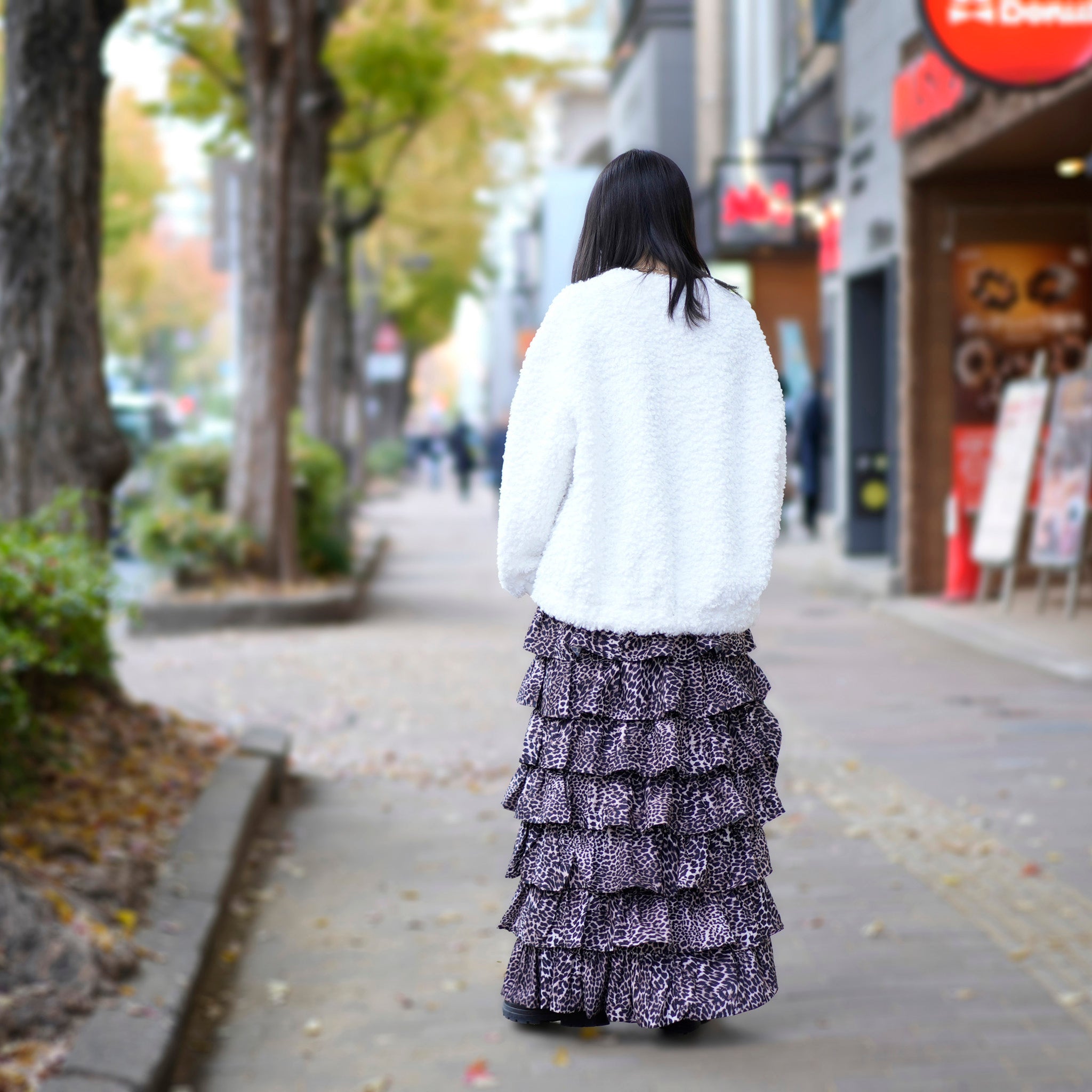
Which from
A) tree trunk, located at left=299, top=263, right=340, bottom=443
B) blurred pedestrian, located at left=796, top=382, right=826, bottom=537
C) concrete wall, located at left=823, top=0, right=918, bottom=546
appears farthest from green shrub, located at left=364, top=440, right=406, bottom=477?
concrete wall, located at left=823, top=0, right=918, bottom=546

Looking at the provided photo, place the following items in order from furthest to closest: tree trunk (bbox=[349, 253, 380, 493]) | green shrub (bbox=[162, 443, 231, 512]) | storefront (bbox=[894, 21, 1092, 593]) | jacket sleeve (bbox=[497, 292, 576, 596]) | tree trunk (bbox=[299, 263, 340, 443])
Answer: tree trunk (bbox=[349, 253, 380, 493]) → tree trunk (bbox=[299, 263, 340, 443]) → green shrub (bbox=[162, 443, 231, 512]) → storefront (bbox=[894, 21, 1092, 593]) → jacket sleeve (bbox=[497, 292, 576, 596])

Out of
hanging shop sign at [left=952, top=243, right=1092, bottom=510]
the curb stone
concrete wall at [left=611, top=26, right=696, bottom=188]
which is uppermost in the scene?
concrete wall at [left=611, top=26, right=696, bottom=188]

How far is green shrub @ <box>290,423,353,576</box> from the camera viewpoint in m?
16.2

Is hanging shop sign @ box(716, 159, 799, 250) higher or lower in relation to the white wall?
lower

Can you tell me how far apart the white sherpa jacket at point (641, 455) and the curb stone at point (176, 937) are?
1970mm

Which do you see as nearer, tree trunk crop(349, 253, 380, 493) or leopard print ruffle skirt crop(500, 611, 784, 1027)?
leopard print ruffle skirt crop(500, 611, 784, 1027)

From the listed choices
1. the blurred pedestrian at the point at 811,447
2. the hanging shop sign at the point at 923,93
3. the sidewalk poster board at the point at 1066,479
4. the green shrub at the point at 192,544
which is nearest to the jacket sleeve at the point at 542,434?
the sidewalk poster board at the point at 1066,479

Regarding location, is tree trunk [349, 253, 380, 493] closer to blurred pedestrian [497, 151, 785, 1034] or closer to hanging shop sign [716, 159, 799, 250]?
hanging shop sign [716, 159, 799, 250]

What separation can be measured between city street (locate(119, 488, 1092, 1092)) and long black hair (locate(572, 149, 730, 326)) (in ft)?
5.54

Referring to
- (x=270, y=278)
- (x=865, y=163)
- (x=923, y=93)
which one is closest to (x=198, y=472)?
(x=270, y=278)

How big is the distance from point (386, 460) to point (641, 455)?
161ft

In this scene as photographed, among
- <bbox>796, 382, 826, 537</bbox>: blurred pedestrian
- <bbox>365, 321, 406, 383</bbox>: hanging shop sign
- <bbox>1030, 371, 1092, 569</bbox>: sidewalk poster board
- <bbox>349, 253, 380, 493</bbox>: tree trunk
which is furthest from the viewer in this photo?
<bbox>365, 321, 406, 383</bbox>: hanging shop sign

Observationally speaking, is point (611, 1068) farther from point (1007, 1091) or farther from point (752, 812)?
point (752, 812)

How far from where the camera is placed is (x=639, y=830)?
8.55 feet
